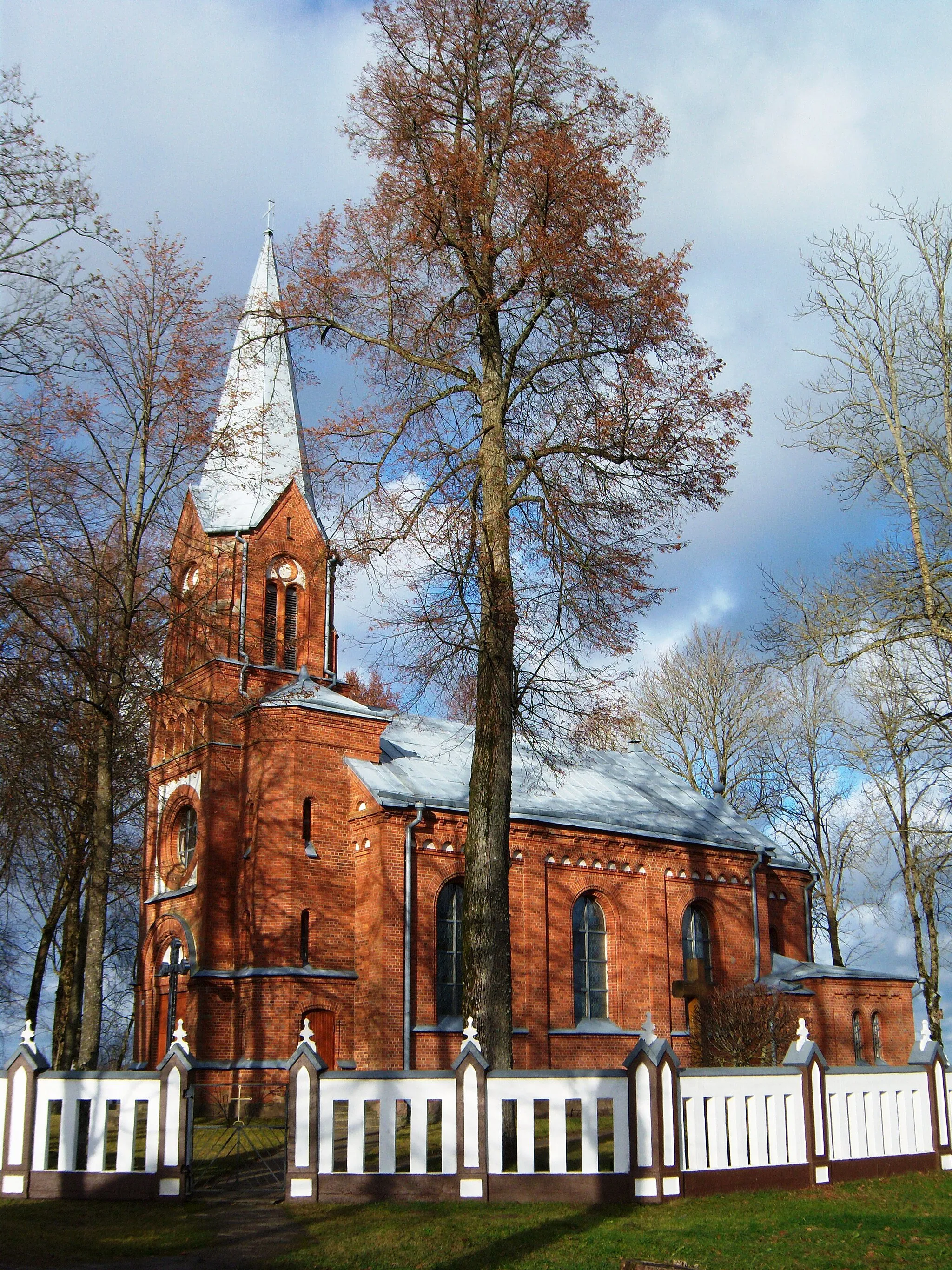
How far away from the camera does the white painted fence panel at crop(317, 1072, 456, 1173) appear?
1041cm

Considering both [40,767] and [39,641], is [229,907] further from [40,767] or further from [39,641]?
[39,641]

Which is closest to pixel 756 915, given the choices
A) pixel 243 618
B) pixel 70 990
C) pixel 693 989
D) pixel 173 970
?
pixel 693 989

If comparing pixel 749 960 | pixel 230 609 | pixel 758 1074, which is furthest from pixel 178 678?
pixel 749 960

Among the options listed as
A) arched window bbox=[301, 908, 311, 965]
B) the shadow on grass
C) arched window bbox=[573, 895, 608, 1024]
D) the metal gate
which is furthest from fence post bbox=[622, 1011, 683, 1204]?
arched window bbox=[573, 895, 608, 1024]

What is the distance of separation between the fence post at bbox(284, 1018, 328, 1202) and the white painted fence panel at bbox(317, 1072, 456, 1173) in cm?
5

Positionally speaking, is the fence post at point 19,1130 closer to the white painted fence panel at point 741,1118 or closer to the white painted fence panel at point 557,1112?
the white painted fence panel at point 557,1112

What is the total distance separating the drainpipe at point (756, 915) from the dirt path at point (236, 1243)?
66.2 feet

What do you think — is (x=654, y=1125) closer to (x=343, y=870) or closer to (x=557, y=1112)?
(x=557, y=1112)

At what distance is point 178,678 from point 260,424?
4.19 meters

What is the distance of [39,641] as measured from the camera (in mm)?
15000

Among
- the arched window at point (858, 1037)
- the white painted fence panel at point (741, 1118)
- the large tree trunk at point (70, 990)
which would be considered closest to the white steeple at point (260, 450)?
the large tree trunk at point (70, 990)

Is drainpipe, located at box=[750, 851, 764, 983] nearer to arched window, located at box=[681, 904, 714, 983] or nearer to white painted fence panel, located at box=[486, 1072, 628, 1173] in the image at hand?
arched window, located at box=[681, 904, 714, 983]

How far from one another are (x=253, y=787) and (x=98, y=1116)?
39.3 feet

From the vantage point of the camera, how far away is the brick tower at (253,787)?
826 inches
